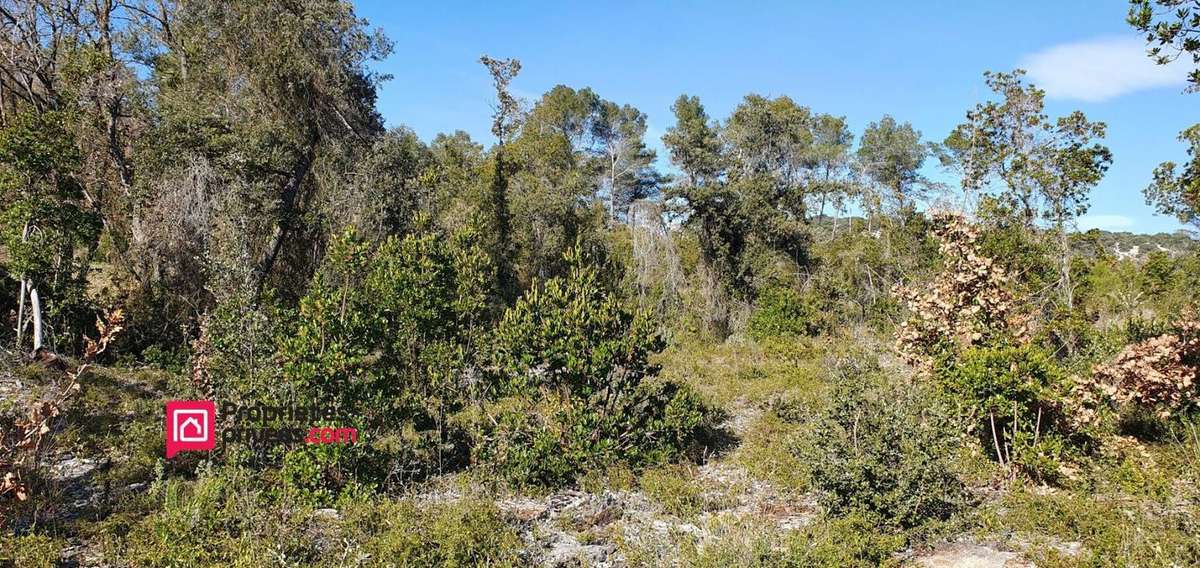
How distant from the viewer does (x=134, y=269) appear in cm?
1120

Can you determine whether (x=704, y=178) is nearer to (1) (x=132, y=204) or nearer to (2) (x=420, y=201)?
(2) (x=420, y=201)

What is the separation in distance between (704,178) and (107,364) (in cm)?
1369

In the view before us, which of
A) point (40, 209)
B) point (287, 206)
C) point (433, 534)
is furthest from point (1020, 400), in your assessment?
point (287, 206)

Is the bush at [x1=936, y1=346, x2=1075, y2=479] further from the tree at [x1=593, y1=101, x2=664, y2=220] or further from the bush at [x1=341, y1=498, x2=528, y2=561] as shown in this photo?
the tree at [x1=593, y1=101, x2=664, y2=220]

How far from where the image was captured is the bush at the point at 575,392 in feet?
21.8

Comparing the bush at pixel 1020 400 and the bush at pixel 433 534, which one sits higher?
the bush at pixel 1020 400

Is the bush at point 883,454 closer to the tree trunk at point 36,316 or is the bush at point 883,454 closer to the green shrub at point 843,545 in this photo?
the green shrub at point 843,545

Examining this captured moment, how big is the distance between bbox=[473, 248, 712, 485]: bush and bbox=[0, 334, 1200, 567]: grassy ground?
267mm

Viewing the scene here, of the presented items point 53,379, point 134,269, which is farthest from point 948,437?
point 134,269

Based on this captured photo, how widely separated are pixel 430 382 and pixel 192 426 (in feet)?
8.77

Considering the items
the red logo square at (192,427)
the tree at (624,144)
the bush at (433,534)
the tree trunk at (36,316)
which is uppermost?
the tree at (624,144)

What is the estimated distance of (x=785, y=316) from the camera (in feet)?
49.8

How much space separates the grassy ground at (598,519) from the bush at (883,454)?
8.0 inches

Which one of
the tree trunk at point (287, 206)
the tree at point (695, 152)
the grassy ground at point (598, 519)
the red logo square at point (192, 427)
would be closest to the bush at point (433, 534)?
the grassy ground at point (598, 519)
